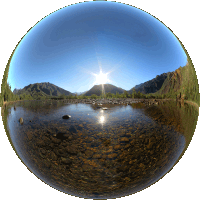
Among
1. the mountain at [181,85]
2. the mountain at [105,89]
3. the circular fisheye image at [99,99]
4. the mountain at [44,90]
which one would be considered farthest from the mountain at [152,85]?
the mountain at [44,90]

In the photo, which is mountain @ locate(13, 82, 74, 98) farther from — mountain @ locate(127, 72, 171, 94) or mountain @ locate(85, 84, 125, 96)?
mountain @ locate(127, 72, 171, 94)

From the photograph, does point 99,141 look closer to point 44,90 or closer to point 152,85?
point 44,90

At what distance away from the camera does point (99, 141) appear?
15.5ft

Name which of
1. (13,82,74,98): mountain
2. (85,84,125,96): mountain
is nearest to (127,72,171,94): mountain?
(85,84,125,96): mountain

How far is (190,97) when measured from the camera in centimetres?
613

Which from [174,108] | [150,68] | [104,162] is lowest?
[104,162]

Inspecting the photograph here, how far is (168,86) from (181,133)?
6.19ft

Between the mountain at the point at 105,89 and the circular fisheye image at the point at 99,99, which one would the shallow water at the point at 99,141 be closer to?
the circular fisheye image at the point at 99,99

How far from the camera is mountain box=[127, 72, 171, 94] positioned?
4812 millimetres

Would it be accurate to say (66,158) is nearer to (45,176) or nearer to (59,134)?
(59,134)

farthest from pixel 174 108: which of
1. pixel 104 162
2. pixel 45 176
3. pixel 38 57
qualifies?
pixel 45 176

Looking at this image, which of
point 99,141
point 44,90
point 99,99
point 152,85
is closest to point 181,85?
point 152,85

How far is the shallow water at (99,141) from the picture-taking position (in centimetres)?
466

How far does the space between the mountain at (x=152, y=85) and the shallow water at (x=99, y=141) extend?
0.53m
